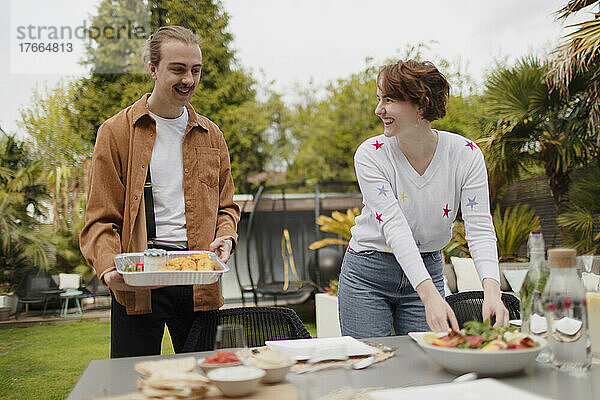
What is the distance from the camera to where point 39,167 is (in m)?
7.26

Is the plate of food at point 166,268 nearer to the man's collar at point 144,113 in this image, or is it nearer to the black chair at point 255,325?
the black chair at point 255,325

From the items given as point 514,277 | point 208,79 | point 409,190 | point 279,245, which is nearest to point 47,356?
point 279,245

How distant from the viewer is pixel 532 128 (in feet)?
19.1

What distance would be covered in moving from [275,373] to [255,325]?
2.36 ft

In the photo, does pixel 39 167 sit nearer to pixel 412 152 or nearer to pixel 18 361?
pixel 18 361

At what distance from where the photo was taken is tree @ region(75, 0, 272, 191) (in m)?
10.8

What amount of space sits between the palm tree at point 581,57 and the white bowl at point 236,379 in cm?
458

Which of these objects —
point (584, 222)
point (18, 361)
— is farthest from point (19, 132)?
point (584, 222)

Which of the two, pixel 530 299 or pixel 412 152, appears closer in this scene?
pixel 530 299

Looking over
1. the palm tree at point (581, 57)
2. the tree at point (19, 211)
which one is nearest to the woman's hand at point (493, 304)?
the palm tree at point (581, 57)

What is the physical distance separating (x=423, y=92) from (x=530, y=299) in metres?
0.65

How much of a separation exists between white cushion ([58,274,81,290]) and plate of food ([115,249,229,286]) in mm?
6678

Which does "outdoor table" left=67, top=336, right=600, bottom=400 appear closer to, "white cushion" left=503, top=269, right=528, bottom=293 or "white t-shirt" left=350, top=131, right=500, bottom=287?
"white t-shirt" left=350, top=131, right=500, bottom=287

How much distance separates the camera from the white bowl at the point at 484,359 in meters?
0.96
